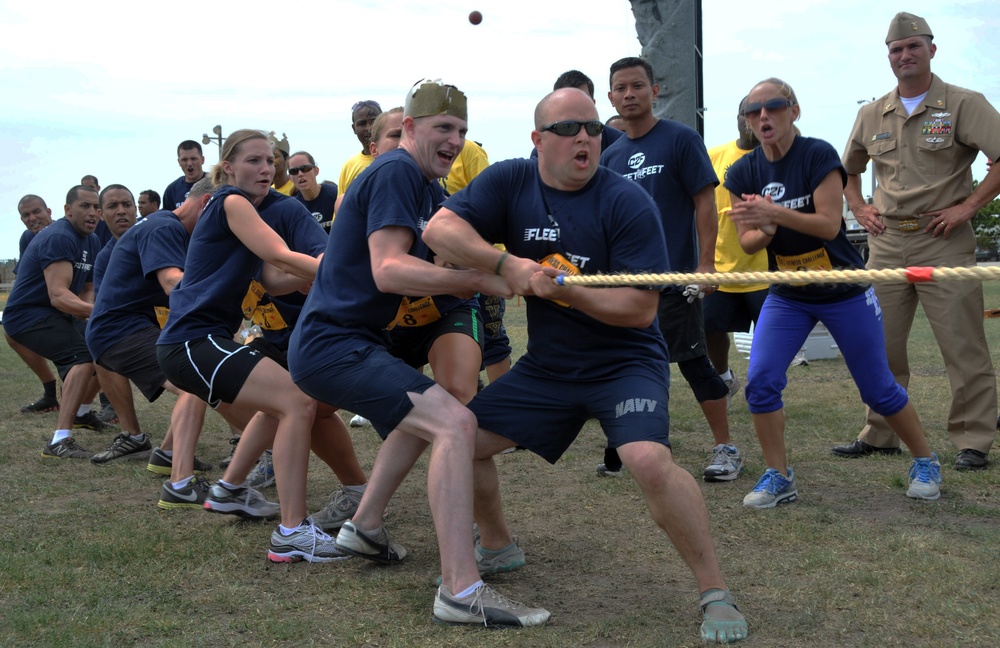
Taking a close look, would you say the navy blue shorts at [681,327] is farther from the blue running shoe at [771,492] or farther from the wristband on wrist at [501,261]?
the wristband on wrist at [501,261]

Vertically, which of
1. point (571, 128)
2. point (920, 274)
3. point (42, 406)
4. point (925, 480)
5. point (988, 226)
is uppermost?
point (571, 128)

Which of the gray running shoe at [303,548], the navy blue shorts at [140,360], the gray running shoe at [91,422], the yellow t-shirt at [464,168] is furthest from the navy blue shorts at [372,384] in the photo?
the gray running shoe at [91,422]

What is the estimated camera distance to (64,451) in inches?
257

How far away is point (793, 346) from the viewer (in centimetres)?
483

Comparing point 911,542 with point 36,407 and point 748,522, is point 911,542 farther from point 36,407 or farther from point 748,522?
point 36,407

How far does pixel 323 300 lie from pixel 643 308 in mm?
1252

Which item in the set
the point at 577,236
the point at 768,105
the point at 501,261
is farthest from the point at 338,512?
the point at 768,105

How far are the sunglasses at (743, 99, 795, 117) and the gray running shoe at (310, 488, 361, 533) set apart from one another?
2.64 m

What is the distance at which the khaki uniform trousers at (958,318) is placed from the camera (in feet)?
18.0

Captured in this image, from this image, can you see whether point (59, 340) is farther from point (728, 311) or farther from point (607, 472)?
point (728, 311)

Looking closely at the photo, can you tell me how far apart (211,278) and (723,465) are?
2.86 meters

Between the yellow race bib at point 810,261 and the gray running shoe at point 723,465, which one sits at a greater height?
the yellow race bib at point 810,261

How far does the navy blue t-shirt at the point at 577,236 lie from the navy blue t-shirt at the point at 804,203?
1551mm

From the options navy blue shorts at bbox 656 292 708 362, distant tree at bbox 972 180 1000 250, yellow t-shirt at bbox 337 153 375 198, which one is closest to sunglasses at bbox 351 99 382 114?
yellow t-shirt at bbox 337 153 375 198
